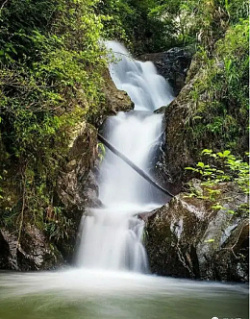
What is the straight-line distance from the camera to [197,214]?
520 cm

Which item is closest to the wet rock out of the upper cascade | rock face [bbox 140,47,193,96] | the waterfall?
the waterfall

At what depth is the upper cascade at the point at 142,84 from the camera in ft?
35.6

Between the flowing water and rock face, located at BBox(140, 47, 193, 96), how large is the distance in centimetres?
306

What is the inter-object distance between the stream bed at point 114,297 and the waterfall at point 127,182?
0.60m

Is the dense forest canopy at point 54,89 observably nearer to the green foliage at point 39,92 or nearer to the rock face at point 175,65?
the green foliage at point 39,92

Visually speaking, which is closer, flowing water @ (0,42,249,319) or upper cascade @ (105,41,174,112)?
flowing water @ (0,42,249,319)

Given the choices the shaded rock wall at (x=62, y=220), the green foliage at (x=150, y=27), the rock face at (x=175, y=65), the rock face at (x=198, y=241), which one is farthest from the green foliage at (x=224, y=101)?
the green foliage at (x=150, y=27)

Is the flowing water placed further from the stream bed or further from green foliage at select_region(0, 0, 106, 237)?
green foliage at select_region(0, 0, 106, 237)

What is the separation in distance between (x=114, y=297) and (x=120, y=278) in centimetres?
111

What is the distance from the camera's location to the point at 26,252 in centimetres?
535

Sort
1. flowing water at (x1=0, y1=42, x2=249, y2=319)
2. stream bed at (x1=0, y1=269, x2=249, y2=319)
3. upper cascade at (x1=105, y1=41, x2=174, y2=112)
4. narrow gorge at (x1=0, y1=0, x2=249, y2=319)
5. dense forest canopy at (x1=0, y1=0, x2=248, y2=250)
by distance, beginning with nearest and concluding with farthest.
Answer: stream bed at (x1=0, y1=269, x2=249, y2=319)
flowing water at (x1=0, y1=42, x2=249, y2=319)
narrow gorge at (x1=0, y1=0, x2=249, y2=319)
dense forest canopy at (x1=0, y1=0, x2=248, y2=250)
upper cascade at (x1=105, y1=41, x2=174, y2=112)

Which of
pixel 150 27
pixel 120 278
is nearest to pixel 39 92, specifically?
pixel 120 278

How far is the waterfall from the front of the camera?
222 inches

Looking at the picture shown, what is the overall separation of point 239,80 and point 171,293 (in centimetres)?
454
